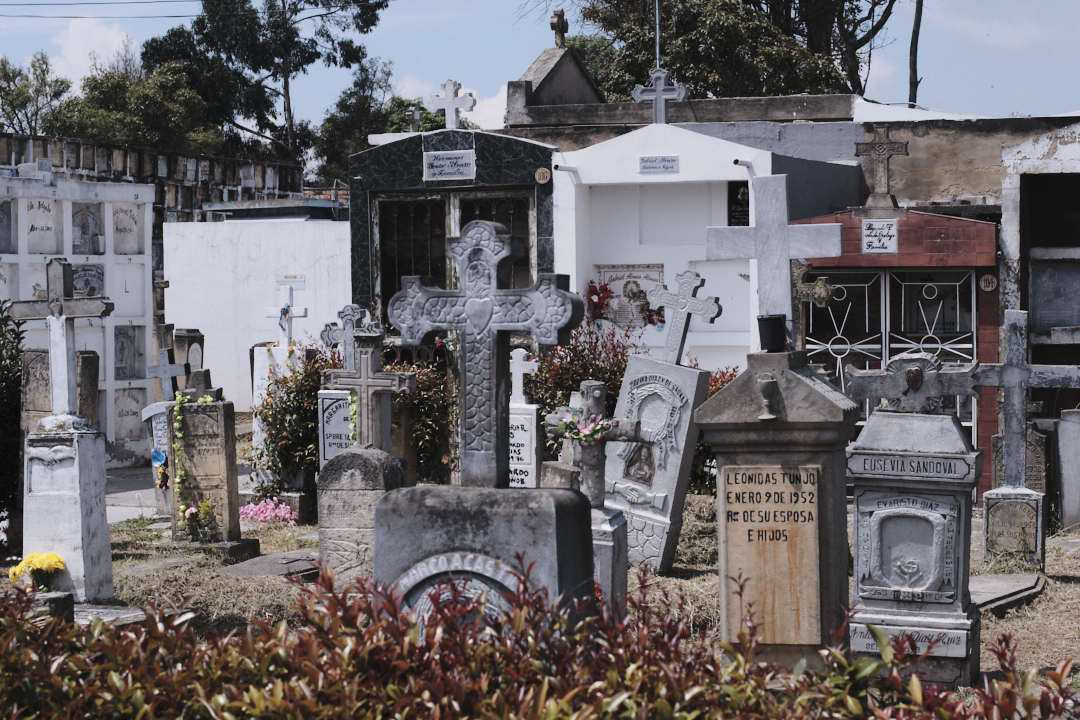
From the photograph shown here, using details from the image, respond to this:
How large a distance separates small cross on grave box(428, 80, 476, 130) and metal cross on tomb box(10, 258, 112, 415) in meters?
6.76

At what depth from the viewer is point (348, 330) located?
12.3 meters

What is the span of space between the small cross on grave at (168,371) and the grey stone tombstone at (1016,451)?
8106 millimetres

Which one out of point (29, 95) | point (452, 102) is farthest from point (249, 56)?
point (452, 102)

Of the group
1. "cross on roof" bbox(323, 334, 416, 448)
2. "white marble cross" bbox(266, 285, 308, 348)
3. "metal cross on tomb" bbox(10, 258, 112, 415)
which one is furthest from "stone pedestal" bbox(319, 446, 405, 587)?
"white marble cross" bbox(266, 285, 308, 348)

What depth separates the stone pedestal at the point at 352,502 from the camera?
8102 mm

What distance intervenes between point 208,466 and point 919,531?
20.5ft

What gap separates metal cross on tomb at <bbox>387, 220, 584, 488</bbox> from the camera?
5102mm

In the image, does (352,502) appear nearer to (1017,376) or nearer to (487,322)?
(487,322)

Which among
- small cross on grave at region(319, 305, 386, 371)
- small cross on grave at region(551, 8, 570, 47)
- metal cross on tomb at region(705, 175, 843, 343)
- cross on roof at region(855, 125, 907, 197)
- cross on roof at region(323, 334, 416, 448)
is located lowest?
cross on roof at region(323, 334, 416, 448)

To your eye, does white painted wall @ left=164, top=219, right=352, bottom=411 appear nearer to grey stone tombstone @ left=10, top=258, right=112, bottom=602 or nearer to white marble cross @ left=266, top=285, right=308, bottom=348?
white marble cross @ left=266, top=285, right=308, bottom=348

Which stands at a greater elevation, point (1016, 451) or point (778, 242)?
point (778, 242)

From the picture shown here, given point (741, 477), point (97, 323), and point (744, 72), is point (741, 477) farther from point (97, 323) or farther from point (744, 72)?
point (744, 72)

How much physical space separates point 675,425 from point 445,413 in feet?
12.9

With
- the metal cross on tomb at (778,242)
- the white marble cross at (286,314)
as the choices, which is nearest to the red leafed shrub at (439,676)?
the metal cross on tomb at (778,242)
